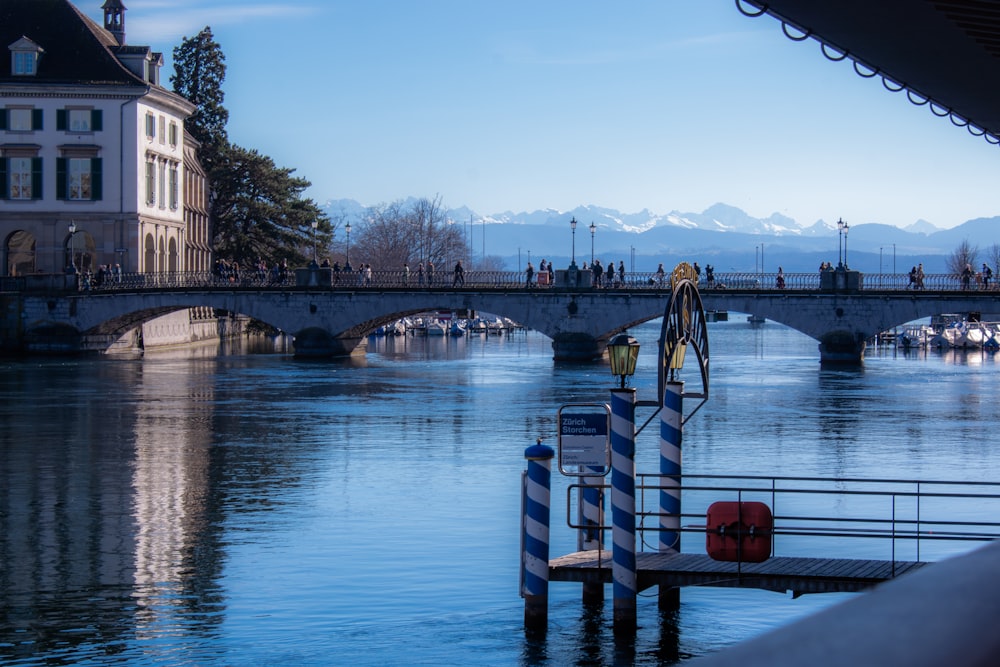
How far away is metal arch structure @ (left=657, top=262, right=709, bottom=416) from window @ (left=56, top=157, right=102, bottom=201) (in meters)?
61.0

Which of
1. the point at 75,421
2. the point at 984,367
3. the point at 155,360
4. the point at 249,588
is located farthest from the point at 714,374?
the point at 249,588

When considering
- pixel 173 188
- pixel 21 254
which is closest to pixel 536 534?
pixel 21 254

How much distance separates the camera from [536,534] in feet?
50.2

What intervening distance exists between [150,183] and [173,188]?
4.76 metres

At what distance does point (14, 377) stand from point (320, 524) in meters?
35.6

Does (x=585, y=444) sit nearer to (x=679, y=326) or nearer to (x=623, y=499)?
(x=623, y=499)

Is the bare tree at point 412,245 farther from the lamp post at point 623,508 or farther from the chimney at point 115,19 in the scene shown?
the lamp post at point 623,508

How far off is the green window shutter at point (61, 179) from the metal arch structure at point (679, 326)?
6155cm

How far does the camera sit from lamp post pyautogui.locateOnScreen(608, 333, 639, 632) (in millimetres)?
15016

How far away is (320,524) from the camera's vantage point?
23.8 metres

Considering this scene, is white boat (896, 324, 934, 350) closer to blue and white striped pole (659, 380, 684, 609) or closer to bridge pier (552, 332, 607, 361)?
bridge pier (552, 332, 607, 361)

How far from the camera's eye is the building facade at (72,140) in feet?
248

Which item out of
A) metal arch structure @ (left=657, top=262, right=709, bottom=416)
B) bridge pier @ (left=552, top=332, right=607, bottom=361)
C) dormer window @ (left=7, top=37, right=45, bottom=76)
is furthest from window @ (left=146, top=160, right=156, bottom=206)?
metal arch structure @ (left=657, top=262, right=709, bottom=416)

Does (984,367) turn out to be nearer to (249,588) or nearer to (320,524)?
(320,524)
